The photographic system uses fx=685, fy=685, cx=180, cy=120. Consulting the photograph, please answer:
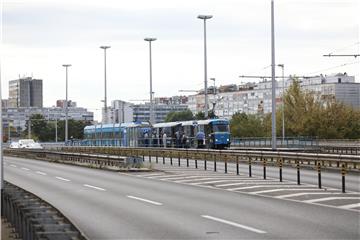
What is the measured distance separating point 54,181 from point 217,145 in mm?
32173

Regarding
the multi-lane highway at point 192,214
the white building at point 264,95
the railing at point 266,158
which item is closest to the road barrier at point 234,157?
the railing at point 266,158

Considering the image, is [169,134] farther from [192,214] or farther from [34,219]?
[34,219]

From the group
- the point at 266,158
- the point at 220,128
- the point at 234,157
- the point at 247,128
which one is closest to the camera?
the point at 266,158

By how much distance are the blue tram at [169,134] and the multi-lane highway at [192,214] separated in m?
35.5

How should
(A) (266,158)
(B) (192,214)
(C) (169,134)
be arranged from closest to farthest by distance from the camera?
(B) (192,214)
(A) (266,158)
(C) (169,134)

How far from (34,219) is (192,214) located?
5977mm

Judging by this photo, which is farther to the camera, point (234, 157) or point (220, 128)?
point (220, 128)

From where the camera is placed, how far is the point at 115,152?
57.5 metres

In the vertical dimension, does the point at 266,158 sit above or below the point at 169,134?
below

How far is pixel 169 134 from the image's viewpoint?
220 ft

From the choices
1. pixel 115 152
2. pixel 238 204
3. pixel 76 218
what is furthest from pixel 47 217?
pixel 115 152

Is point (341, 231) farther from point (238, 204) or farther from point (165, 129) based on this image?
point (165, 129)

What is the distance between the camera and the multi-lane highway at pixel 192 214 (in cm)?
1309

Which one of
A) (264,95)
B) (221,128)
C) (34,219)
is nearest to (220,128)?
(221,128)
